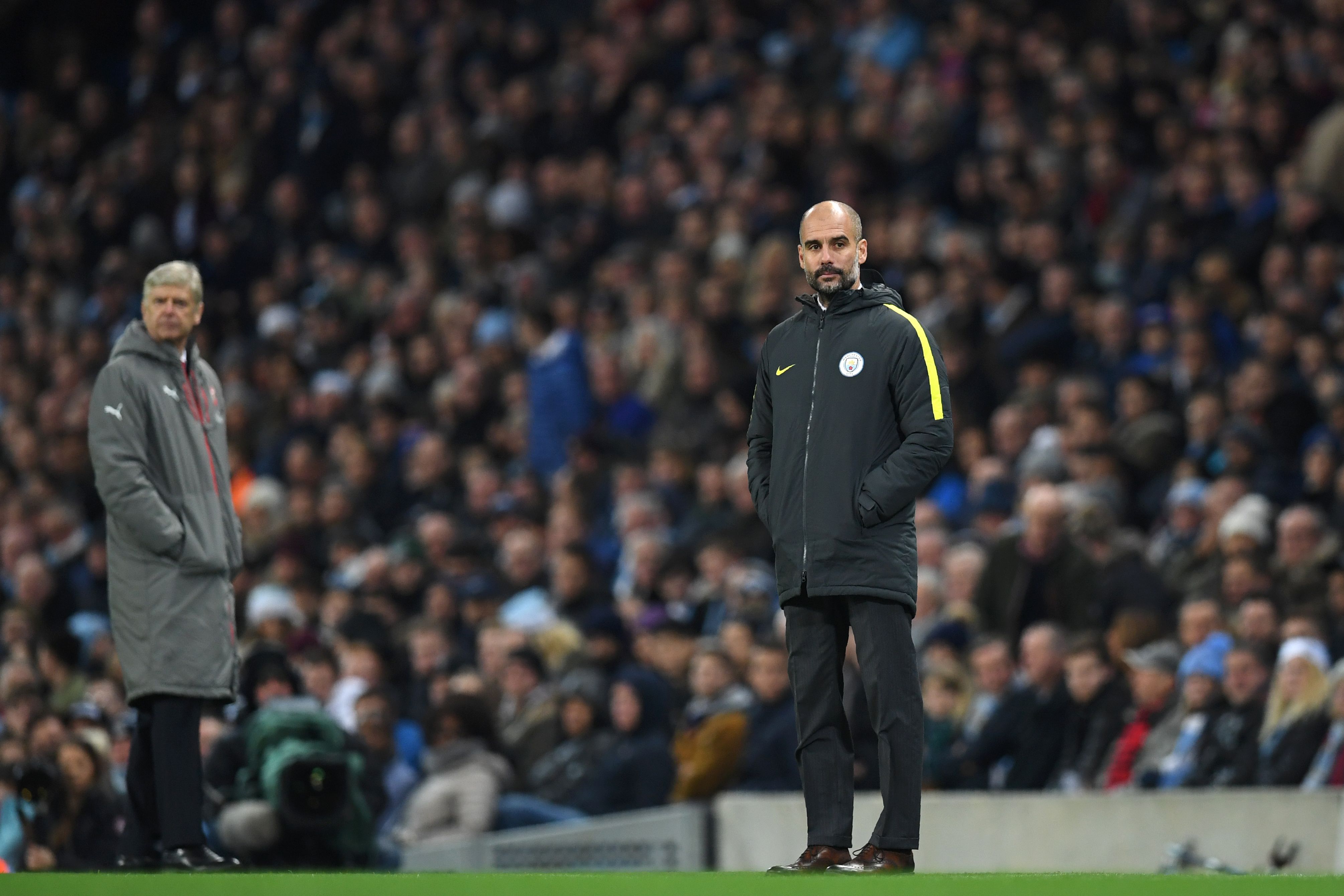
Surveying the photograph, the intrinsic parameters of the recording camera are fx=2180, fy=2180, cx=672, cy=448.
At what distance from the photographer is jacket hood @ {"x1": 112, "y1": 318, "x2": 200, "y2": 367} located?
638 cm

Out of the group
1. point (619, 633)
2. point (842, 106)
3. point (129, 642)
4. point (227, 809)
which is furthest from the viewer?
point (842, 106)

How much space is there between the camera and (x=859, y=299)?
5.87m

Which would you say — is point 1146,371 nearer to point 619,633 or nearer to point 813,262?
point 619,633

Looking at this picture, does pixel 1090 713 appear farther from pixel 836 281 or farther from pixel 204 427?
pixel 204 427

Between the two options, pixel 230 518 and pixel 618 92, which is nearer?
pixel 230 518

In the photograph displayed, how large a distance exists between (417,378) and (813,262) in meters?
10.8

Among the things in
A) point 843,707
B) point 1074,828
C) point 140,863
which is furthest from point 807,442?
point 1074,828

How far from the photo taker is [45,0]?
22.7 meters

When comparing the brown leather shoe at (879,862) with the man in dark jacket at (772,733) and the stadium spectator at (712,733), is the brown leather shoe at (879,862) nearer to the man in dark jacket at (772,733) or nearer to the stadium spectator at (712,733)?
the man in dark jacket at (772,733)

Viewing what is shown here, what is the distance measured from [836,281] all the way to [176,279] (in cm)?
198

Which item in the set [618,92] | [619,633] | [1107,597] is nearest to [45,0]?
[618,92]

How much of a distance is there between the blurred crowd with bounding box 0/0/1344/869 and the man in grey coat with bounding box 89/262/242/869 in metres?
2.08

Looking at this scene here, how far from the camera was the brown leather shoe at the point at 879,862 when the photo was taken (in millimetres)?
5379

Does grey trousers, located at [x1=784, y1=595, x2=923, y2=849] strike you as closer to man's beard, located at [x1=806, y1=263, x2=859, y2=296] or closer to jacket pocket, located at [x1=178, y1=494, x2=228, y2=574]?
man's beard, located at [x1=806, y1=263, x2=859, y2=296]
